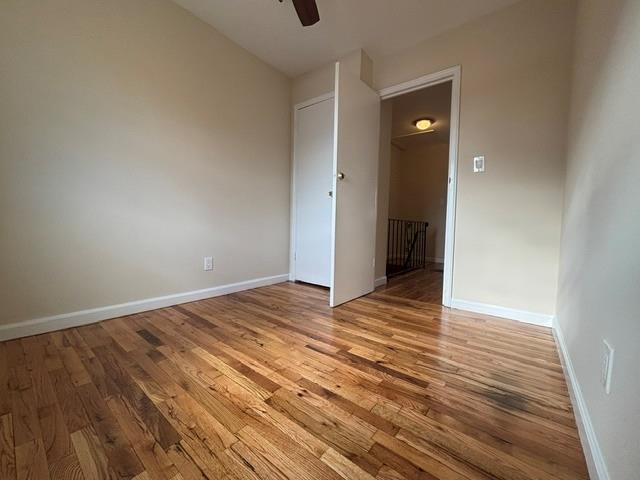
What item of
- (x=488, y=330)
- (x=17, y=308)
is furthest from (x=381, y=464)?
(x=17, y=308)

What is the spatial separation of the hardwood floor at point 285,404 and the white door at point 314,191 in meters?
1.23

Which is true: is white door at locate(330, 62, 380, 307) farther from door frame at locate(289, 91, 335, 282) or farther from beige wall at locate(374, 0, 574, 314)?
door frame at locate(289, 91, 335, 282)

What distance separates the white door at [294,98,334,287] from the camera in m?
2.84

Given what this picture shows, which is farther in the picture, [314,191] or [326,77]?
[314,191]

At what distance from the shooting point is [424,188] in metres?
5.48

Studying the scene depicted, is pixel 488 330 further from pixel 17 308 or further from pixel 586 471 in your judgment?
pixel 17 308

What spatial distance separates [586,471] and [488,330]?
3.57ft

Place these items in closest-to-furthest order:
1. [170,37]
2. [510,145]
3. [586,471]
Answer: [586,471] → [510,145] → [170,37]

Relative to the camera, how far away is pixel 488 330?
1789 mm

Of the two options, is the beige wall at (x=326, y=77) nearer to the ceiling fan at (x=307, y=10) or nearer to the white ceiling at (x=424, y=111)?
the white ceiling at (x=424, y=111)

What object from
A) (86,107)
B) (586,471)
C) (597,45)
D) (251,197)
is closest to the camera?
(586,471)

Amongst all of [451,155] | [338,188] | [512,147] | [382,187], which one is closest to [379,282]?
[382,187]

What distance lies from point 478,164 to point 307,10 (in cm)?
164

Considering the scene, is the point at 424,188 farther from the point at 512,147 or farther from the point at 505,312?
the point at 505,312
